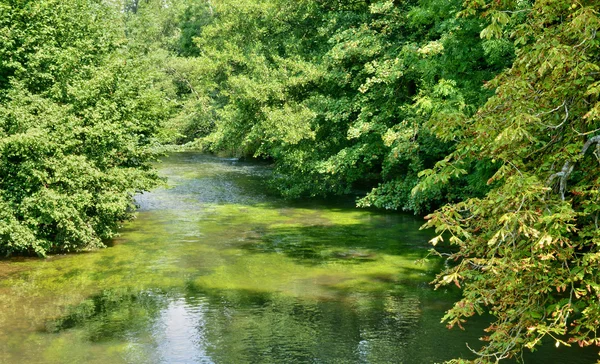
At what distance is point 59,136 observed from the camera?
17406 mm

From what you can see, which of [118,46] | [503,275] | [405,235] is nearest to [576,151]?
[503,275]

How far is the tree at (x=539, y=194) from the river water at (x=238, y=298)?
1.56 metres

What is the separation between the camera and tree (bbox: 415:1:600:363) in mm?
6586

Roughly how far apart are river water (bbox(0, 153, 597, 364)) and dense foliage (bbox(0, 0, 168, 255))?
993 mm

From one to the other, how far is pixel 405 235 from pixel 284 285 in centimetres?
660

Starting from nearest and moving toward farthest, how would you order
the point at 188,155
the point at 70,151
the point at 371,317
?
the point at 371,317, the point at 70,151, the point at 188,155

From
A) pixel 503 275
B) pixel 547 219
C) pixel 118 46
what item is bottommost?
pixel 503 275

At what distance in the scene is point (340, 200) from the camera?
2859 centimetres

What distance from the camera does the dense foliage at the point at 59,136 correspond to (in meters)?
17.0

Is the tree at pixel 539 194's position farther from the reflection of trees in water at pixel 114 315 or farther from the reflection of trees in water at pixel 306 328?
the reflection of trees in water at pixel 114 315

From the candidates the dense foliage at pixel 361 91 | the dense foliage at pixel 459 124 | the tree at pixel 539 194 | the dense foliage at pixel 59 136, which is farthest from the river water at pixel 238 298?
the dense foliage at pixel 361 91

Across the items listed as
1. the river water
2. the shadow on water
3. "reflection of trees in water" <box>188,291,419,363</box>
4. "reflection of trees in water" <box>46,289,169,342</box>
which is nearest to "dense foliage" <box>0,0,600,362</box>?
the river water

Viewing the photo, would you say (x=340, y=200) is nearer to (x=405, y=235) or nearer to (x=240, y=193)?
(x=240, y=193)

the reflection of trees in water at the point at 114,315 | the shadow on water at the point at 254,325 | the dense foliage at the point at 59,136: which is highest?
the dense foliage at the point at 59,136
